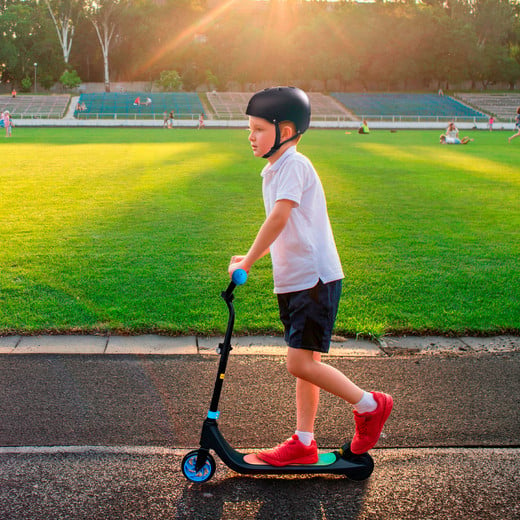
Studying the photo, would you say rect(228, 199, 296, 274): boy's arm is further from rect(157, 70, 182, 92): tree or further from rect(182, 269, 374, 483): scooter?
rect(157, 70, 182, 92): tree

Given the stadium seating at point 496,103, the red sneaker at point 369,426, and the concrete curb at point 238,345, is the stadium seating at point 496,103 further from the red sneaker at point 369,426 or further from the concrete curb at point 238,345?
the red sneaker at point 369,426

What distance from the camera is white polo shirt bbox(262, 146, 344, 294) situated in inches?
112

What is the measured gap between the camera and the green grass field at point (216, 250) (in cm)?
532

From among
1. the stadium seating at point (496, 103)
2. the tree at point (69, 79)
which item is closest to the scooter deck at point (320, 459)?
the stadium seating at point (496, 103)

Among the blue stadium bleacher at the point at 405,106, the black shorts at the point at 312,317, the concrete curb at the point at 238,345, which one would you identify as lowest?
the blue stadium bleacher at the point at 405,106

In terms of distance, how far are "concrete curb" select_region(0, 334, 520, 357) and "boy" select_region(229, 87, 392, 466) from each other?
5.13 feet

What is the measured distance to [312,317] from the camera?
288cm

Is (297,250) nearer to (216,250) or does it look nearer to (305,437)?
(305,437)

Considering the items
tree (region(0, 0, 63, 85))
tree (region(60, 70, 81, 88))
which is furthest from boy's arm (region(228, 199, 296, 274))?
tree (region(0, 0, 63, 85))

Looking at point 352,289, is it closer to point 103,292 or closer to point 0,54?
point 103,292

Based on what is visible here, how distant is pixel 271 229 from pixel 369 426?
115 cm

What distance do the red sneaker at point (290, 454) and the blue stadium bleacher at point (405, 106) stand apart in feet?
195

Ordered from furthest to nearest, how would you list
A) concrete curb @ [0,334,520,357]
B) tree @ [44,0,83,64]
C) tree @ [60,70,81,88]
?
tree @ [44,0,83,64] → tree @ [60,70,81,88] → concrete curb @ [0,334,520,357]

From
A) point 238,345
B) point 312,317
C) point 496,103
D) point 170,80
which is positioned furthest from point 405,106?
point 312,317
